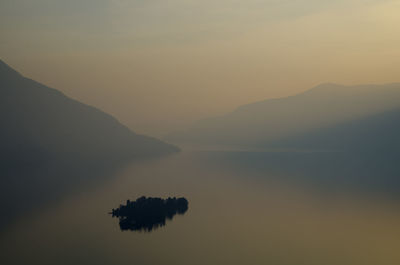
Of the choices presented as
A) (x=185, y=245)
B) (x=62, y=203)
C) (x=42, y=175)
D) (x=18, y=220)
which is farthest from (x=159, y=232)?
(x=42, y=175)

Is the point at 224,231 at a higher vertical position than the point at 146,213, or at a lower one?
lower

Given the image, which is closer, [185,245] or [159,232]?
[185,245]

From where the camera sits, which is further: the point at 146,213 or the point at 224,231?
the point at 146,213

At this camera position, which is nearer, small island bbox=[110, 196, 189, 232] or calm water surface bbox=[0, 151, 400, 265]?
calm water surface bbox=[0, 151, 400, 265]

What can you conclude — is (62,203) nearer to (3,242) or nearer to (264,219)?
(3,242)

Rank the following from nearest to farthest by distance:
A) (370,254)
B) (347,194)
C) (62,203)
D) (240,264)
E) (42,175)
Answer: (240,264) < (370,254) < (62,203) < (347,194) < (42,175)
